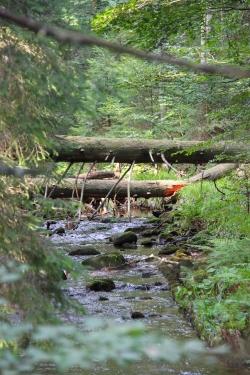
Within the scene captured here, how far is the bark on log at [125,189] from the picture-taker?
14.5 meters

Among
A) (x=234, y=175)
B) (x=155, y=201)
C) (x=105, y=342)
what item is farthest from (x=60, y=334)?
(x=155, y=201)

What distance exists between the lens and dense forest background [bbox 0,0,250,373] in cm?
376

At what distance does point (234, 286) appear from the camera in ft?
22.7

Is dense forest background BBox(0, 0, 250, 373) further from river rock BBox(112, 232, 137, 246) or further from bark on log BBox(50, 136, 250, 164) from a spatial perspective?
river rock BBox(112, 232, 137, 246)

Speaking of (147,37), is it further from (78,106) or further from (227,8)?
(78,106)

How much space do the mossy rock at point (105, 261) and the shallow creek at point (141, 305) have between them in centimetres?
21

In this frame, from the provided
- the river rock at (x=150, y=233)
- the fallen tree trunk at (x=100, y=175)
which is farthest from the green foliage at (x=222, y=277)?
the fallen tree trunk at (x=100, y=175)

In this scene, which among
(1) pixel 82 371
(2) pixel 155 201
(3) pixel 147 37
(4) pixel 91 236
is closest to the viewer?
(1) pixel 82 371

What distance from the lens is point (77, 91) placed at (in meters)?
3.84

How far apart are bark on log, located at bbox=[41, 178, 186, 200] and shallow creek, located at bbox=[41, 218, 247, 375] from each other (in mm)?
1986

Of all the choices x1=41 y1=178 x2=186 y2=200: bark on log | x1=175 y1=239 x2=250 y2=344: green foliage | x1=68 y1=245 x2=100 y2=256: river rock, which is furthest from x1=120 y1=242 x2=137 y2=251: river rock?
x1=175 y1=239 x2=250 y2=344: green foliage

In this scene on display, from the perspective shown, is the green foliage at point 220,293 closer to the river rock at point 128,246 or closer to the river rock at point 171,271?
the river rock at point 171,271

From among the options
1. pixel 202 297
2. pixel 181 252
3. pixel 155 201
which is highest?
pixel 202 297

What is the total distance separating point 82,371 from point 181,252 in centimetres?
553
